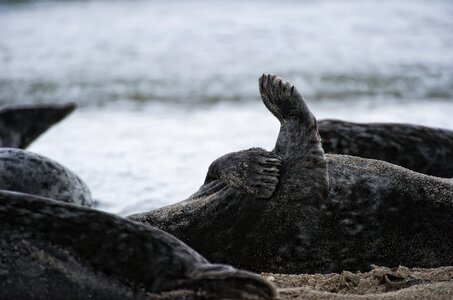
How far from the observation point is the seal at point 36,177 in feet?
13.5

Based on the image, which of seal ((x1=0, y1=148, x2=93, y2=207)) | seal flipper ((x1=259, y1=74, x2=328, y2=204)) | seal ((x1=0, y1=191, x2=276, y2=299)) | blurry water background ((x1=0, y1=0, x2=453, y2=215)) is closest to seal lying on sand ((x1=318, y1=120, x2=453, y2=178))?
A: seal flipper ((x1=259, y1=74, x2=328, y2=204))

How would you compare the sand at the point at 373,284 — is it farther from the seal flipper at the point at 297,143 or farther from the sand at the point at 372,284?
the seal flipper at the point at 297,143

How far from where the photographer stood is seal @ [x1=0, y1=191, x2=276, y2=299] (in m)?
2.14

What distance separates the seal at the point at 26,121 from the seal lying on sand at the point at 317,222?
344 cm

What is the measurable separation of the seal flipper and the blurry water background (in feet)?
5.78

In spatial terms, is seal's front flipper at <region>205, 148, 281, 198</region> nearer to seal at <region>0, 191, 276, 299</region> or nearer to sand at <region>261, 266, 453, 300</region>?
sand at <region>261, 266, 453, 300</region>

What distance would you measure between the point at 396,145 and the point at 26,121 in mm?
3492

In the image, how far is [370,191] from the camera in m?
3.25

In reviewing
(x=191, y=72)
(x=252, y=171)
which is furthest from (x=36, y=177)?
(x=191, y=72)

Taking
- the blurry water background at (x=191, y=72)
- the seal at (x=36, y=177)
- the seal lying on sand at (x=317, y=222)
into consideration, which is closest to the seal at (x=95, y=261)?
the seal lying on sand at (x=317, y=222)

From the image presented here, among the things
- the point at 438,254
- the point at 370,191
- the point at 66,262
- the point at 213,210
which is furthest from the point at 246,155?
the point at 66,262

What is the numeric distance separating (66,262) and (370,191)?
1494 mm

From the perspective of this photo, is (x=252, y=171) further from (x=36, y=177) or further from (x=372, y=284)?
(x=36, y=177)

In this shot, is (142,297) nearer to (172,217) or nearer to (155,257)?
(155,257)
